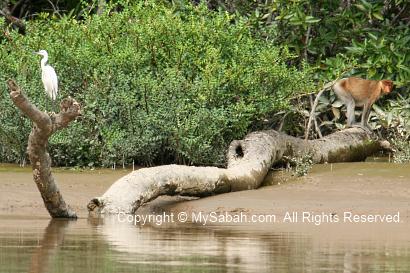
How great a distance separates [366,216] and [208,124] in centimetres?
397

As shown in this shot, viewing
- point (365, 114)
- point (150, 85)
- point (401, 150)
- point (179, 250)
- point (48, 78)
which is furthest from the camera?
point (365, 114)

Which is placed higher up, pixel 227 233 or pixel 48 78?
pixel 48 78

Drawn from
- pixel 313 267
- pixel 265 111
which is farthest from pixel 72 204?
pixel 313 267

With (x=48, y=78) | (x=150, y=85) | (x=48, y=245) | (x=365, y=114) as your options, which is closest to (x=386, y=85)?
(x=365, y=114)

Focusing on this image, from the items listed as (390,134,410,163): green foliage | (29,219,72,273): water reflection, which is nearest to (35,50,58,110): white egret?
(29,219,72,273): water reflection

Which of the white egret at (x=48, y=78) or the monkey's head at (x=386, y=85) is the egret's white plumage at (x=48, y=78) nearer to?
the white egret at (x=48, y=78)

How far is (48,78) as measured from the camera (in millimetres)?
16453

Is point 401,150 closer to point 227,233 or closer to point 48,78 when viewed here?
point 48,78

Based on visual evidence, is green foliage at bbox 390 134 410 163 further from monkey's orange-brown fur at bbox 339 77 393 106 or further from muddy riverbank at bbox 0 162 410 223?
monkey's orange-brown fur at bbox 339 77 393 106

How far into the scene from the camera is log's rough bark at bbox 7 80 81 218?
37.8ft

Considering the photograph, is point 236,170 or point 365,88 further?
point 365,88

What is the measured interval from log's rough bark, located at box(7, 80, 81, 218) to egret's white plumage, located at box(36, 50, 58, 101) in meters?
3.56

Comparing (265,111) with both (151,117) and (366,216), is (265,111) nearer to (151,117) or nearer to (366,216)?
(151,117)

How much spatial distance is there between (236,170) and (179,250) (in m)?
5.39
